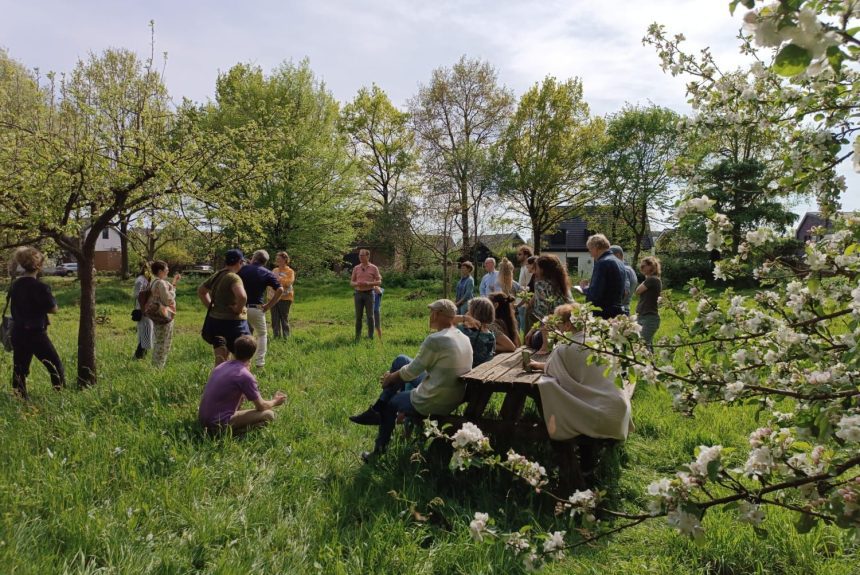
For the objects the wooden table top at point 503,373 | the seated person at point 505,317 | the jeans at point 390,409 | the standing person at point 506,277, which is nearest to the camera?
the wooden table top at point 503,373

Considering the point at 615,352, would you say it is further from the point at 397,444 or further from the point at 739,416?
the point at 739,416

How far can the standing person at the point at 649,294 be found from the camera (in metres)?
7.00

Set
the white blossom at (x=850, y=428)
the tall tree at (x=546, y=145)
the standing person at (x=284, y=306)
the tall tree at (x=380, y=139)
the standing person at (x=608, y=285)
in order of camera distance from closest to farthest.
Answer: the white blossom at (x=850, y=428) < the standing person at (x=608, y=285) < the standing person at (x=284, y=306) < the tall tree at (x=546, y=145) < the tall tree at (x=380, y=139)

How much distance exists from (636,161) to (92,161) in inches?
1155

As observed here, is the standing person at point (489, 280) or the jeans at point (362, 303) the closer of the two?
the standing person at point (489, 280)

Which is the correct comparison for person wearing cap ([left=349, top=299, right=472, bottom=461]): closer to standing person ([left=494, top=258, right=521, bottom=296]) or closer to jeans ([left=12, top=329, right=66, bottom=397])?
standing person ([left=494, top=258, right=521, bottom=296])

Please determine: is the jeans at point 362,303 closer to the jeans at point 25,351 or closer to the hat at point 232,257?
the hat at point 232,257

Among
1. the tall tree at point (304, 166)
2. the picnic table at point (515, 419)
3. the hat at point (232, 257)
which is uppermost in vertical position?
the tall tree at point (304, 166)

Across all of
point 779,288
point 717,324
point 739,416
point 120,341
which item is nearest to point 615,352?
point 717,324

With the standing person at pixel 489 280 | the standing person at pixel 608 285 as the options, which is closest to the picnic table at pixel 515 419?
the standing person at pixel 608 285

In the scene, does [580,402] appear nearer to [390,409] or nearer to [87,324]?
[390,409]

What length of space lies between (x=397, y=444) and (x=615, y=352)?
2.77 metres

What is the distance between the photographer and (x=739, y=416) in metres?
5.38

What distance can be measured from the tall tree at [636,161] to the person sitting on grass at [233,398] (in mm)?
28579
